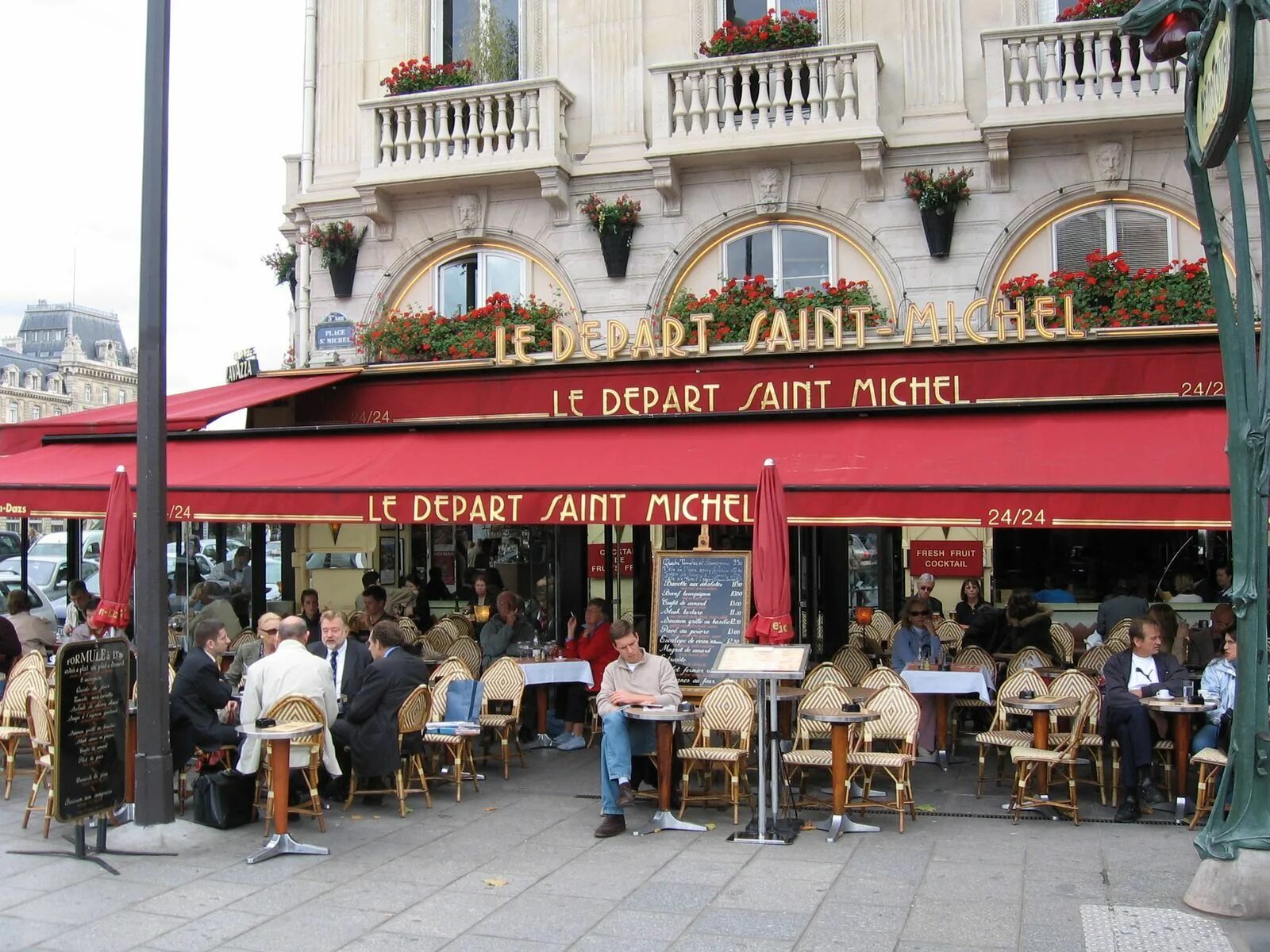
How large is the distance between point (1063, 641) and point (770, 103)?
6702mm

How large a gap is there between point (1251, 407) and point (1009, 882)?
291cm

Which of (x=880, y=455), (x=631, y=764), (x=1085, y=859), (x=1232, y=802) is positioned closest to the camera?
(x=1232, y=802)

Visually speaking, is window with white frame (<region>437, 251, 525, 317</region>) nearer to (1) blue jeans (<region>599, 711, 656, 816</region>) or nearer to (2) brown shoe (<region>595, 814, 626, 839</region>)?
(1) blue jeans (<region>599, 711, 656, 816</region>)

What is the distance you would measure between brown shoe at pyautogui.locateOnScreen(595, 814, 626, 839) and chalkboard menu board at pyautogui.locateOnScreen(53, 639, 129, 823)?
3.07m

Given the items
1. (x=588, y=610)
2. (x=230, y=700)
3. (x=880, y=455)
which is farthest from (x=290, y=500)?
(x=880, y=455)

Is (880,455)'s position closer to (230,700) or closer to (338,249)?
(230,700)

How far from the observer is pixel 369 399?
14.2m

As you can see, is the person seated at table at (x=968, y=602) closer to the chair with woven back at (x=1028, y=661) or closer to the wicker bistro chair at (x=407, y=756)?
the chair with woven back at (x=1028, y=661)

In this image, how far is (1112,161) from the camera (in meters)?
13.1

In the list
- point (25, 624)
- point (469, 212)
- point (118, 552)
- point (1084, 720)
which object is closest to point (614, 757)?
point (1084, 720)

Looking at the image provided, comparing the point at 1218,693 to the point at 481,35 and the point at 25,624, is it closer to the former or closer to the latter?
the point at 25,624

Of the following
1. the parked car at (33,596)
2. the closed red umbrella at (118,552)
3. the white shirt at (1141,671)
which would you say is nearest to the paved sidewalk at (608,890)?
the white shirt at (1141,671)

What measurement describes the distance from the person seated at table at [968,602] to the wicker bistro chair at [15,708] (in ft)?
30.6

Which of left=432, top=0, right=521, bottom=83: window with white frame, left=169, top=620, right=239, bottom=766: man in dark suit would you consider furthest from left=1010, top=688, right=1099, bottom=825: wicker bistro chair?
left=432, top=0, right=521, bottom=83: window with white frame
